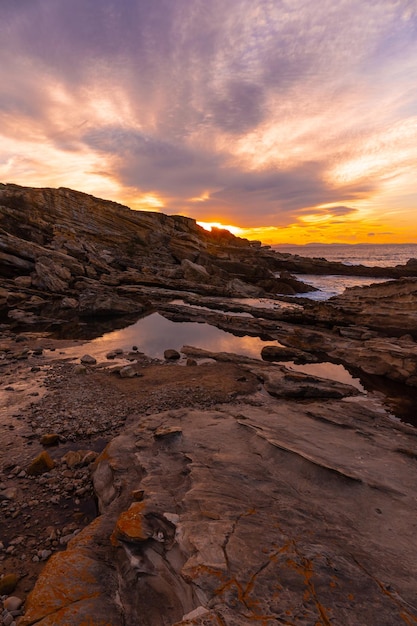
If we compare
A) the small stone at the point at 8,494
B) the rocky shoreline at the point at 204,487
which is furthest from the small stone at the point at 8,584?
the small stone at the point at 8,494

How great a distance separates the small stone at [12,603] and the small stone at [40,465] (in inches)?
171

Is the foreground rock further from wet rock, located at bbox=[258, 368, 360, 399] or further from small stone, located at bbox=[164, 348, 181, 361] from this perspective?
small stone, located at bbox=[164, 348, 181, 361]

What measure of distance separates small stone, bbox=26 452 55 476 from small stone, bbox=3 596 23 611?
14.2ft

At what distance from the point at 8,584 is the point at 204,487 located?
4.35 meters

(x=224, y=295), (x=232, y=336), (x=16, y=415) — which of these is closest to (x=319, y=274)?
(x=224, y=295)

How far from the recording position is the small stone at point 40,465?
10086 millimetres

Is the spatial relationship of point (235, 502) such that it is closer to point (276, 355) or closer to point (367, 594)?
point (367, 594)

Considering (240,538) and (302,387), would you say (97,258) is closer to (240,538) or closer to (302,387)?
(302,387)

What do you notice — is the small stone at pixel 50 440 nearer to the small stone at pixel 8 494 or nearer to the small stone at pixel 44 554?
the small stone at pixel 8 494

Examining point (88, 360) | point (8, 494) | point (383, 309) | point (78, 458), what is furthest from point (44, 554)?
point (383, 309)

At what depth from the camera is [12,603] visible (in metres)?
5.96

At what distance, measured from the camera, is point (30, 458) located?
10859mm

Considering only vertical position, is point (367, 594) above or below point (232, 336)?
above

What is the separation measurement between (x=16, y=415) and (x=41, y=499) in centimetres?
563
